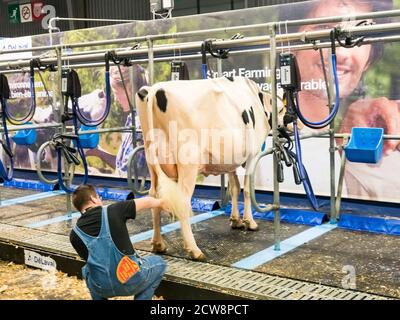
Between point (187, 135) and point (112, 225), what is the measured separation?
136 cm

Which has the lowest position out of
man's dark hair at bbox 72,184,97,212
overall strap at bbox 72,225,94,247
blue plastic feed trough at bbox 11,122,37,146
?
overall strap at bbox 72,225,94,247

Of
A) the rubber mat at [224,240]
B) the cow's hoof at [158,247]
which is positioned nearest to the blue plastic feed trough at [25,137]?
the rubber mat at [224,240]

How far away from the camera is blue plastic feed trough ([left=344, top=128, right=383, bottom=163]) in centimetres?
502

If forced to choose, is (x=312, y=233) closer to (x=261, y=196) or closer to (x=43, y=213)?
(x=261, y=196)

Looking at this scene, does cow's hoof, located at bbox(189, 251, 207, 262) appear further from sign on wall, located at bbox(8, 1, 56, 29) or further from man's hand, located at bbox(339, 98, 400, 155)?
sign on wall, located at bbox(8, 1, 56, 29)

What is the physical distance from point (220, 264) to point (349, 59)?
305 centimetres

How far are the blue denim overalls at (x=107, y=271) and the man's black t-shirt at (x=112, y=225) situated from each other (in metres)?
0.03

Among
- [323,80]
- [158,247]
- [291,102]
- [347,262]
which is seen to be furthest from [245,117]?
[323,80]

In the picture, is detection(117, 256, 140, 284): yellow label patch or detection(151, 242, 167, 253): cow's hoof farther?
detection(151, 242, 167, 253): cow's hoof

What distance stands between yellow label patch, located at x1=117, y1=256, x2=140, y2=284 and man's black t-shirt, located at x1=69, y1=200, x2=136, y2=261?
0.20 feet

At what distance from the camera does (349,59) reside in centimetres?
599

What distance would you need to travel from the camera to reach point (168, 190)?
4.21m

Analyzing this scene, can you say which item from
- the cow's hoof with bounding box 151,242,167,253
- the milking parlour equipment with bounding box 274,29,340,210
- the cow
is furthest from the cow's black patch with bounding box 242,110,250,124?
the cow's hoof with bounding box 151,242,167,253

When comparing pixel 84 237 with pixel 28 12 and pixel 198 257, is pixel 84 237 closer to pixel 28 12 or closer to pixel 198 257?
pixel 198 257
